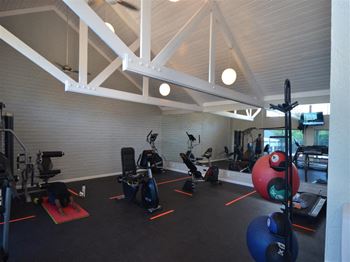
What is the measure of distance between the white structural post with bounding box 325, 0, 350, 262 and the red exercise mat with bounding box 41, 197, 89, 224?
3.54 meters

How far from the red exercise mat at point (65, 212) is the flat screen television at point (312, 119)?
6.89m

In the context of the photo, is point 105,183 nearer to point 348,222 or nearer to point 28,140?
point 28,140

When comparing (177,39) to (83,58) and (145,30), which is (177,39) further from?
(83,58)

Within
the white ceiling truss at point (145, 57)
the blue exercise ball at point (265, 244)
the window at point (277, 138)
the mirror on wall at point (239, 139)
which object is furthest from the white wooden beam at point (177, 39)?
the window at point (277, 138)

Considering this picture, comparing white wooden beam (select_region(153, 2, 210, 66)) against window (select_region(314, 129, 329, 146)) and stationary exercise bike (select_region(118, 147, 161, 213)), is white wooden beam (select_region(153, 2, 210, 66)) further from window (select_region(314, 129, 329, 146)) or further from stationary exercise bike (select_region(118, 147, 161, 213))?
window (select_region(314, 129, 329, 146))

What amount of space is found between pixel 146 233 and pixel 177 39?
2972 millimetres

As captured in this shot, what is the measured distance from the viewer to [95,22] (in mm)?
2184

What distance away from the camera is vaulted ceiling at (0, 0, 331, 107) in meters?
3.51

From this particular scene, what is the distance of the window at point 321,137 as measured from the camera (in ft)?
19.7

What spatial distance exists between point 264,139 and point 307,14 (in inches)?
196

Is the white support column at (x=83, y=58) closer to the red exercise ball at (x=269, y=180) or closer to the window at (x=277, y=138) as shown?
the red exercise ball at (x=269, y=180)

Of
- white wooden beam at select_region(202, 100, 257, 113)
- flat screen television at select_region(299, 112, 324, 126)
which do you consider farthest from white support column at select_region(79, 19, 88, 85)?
flat screen television at select_region(299, 112, 324, 126)

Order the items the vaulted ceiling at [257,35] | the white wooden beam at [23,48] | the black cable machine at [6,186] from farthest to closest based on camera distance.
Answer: the vaulted ceiling at [257,35] < the white wooden beam at [23,48] < the black cable machine at [6,186]

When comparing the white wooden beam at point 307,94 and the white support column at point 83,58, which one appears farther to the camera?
the white wooden beam at point 307,94
